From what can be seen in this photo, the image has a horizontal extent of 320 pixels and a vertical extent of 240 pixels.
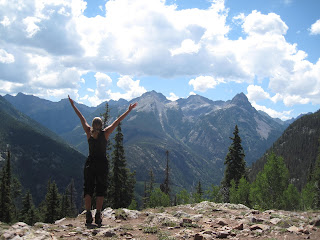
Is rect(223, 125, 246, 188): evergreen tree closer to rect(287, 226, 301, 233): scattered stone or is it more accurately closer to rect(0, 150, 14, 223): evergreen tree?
rect(287, 226, 301, 233): scattered stone

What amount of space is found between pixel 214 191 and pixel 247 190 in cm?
312

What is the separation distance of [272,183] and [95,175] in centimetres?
1631

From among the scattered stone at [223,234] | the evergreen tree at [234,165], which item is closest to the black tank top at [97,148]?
the scattered stone at [223,234]

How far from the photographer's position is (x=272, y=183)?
19891 millimetres

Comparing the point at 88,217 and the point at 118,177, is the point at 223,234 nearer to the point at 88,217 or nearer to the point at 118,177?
the point at 88,217

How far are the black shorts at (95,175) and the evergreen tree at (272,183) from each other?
15.3m

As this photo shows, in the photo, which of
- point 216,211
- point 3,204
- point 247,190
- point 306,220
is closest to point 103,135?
point 216,211

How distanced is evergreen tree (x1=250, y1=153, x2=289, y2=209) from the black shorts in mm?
15332

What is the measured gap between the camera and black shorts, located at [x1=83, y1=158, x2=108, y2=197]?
7758mm

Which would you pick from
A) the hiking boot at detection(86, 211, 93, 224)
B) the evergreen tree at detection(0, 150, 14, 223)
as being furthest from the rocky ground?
the evergreen tree at detection(0, 150, 14, 223)

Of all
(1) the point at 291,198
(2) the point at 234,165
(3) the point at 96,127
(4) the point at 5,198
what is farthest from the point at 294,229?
(4) the point at 5,198

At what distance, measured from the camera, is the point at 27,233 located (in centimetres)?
697

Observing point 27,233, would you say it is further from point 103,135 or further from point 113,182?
point 113,182

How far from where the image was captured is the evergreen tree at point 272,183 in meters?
19.6
